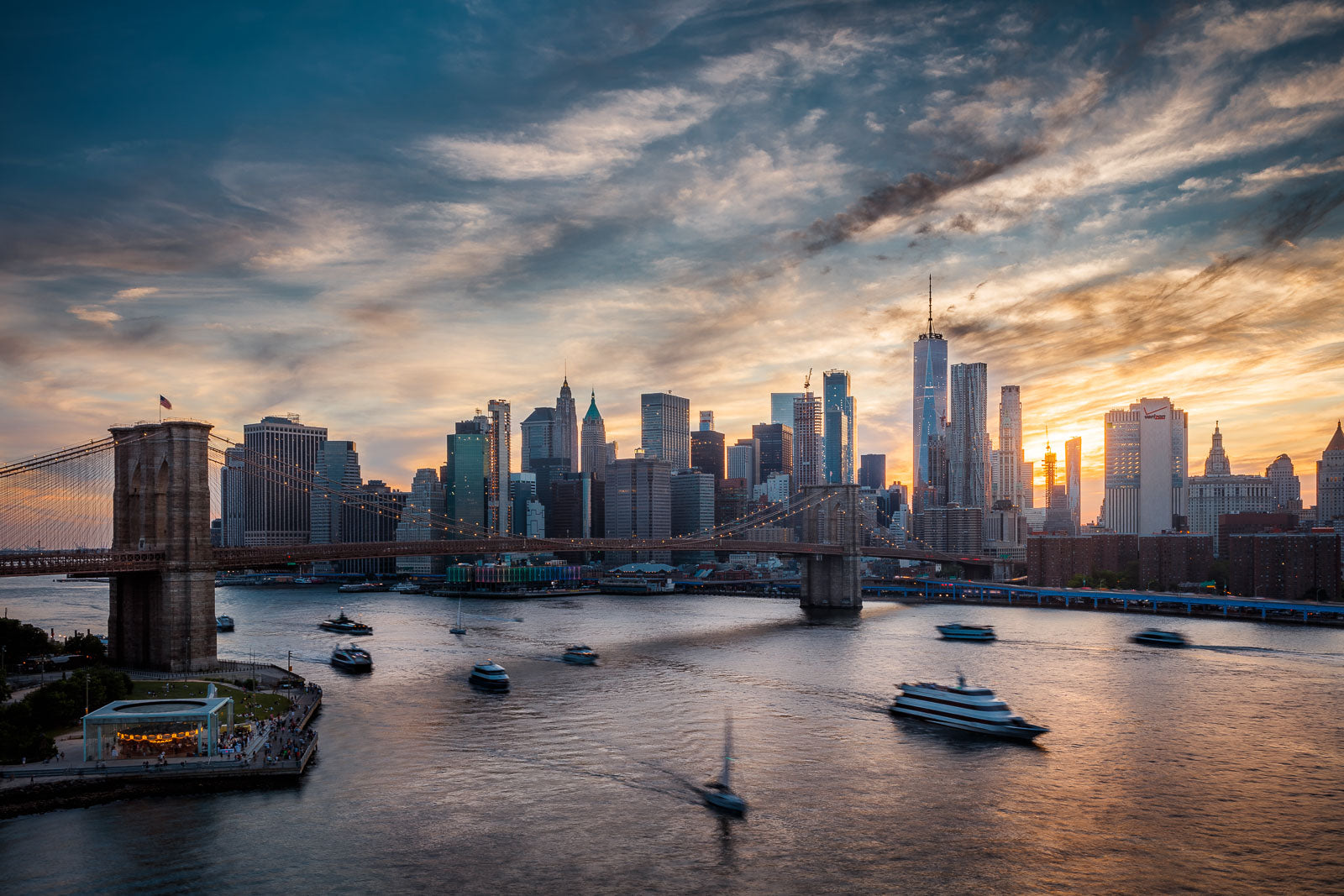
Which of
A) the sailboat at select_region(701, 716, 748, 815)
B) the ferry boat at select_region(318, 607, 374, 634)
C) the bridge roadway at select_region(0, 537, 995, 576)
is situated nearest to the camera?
the sailboat at select_region(701, 716, 748, 815)

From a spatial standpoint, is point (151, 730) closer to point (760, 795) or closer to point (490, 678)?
point (490, 678)

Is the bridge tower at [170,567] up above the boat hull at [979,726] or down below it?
above

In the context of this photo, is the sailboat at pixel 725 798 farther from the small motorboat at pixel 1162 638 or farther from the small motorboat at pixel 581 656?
the small motorboat at pixel 1162 638

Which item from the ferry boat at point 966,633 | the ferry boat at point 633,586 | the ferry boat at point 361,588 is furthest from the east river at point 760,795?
the ferry boat at point 361,588

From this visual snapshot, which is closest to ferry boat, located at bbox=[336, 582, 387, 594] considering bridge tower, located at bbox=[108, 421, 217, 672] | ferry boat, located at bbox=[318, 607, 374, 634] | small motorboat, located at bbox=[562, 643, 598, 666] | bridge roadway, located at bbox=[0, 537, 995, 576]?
ferry boat, located at bbox=[318, 607, 374, 634]

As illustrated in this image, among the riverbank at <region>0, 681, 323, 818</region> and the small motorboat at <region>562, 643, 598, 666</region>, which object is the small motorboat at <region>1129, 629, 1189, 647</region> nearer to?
the small motorboat at <region>562, 643, 598, 666</region>

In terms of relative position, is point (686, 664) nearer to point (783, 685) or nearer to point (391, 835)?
point (783, 685)

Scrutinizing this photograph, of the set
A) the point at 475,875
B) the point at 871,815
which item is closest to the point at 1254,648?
the point at 871,815
